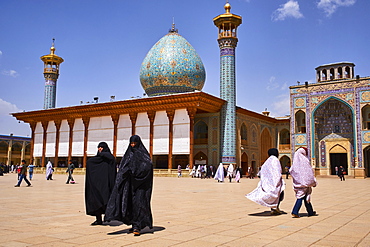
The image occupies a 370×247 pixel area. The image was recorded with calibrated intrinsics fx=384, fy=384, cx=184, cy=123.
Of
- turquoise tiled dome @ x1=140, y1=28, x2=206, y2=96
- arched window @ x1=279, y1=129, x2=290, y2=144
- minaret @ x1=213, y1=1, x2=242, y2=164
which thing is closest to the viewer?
minaret @ x1=213, y1=1, x2=242, y2=164

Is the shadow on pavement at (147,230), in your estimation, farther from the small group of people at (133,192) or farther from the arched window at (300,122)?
the arched window at (300,122)

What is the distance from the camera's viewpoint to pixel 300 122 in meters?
30.9

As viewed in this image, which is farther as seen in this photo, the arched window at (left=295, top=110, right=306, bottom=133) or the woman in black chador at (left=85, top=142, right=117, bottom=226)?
the arched window at (left=295, top=110, right=306, bottom=133)

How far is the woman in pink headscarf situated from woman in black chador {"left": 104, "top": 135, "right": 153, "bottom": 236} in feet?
8.41

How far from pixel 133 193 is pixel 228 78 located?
23.0 metres

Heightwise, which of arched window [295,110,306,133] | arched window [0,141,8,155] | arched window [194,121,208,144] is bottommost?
arched window [0,141,8,155]

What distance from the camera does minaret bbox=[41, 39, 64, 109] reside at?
37.1 metres

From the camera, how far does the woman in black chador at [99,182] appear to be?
5102 millimetres

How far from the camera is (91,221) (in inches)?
215

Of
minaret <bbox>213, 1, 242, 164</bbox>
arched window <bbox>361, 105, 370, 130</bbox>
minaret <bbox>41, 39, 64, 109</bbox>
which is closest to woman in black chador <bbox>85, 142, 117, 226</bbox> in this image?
minaret <bbox>213, 1, 242, 164</bbox>

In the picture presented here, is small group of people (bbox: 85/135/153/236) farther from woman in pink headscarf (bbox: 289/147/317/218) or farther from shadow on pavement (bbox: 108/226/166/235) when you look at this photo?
woman in pink headscarf (bbox: 289/147/317/218)

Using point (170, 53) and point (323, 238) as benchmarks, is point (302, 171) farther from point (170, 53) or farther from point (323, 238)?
point (170, 53)

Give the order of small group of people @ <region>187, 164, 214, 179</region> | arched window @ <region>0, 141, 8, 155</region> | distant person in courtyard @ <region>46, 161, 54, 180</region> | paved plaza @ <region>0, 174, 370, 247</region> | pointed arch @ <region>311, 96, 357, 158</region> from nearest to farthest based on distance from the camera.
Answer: paved plaza @ <region>0, 174, 370, 247</region>
distant person in courtyard @ <region>46, 161, 54, 180</region>
small group of people @ <region>187, 164, 214, 179</region>
pointed arch @ <region>311, 96, 357, 158</region>
arched window @ <region>0, 141, 8, 155</region>

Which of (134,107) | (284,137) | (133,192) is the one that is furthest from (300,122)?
(133,192)
